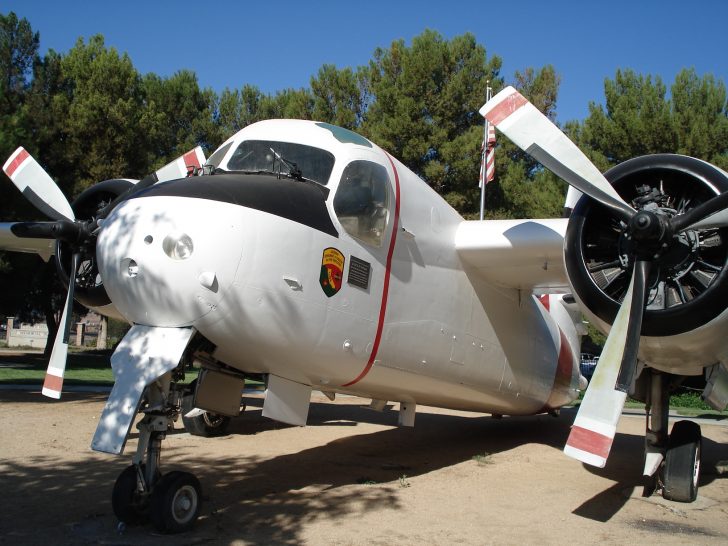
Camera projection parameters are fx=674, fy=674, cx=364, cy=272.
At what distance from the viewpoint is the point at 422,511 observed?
6.64 metres

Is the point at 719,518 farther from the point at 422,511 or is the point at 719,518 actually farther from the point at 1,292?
the point at 1,292

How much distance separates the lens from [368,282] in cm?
677

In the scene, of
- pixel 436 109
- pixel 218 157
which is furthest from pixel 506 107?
pixel 436 109

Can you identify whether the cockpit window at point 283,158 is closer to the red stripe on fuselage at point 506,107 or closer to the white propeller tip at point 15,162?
the red stripe on fuselage at point 506,107

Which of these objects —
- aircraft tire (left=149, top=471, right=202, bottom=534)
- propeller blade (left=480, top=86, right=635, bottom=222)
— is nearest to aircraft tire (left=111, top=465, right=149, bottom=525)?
aircraft tire (left=149, top=471, right=202, bottom=534)

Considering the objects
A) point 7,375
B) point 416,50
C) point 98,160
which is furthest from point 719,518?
point 416,50

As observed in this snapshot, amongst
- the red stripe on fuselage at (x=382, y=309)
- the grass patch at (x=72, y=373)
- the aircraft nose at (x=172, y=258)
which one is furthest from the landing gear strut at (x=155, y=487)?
the grass patch at (x=72, y=373)

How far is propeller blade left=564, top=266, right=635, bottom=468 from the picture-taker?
6.07 meters

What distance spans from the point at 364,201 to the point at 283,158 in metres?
0.92

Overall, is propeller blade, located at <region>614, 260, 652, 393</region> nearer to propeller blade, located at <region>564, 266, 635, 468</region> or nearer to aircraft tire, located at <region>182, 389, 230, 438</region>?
propeller blade, located at <region>564, 266, 635, 468</region>

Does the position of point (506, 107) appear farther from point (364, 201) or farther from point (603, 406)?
point (603, 406)

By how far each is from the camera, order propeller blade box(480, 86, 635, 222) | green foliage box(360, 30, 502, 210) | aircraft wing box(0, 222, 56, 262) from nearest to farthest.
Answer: propeller blade box(480, 86, 635, 222) < aircraft wing box(0, 222, 56, 262) < green foliage box(360, 30, 502, 210)

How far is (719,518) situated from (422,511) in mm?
3108

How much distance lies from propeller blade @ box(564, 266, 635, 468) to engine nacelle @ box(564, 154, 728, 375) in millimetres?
340
